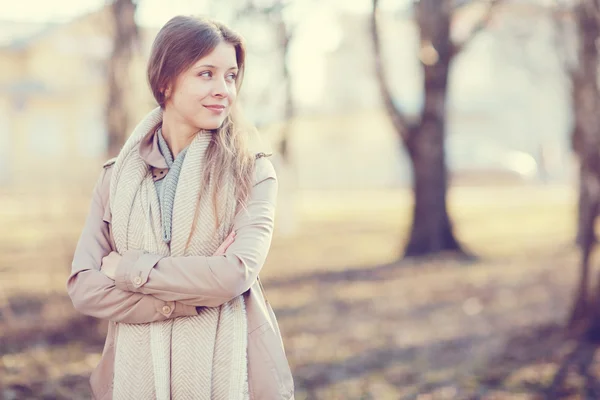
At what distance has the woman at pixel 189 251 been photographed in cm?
245

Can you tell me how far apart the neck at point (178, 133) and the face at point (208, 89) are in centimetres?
6

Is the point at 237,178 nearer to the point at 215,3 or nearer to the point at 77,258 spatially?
the point at 77,258

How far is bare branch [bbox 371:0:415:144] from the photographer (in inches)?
457

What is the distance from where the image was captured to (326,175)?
126 feet

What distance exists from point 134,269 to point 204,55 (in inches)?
29.6

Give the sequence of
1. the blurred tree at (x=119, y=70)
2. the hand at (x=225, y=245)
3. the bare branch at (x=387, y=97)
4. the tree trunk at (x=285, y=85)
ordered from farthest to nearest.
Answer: the bare branch at (x=387, y=97)
the tree trunk at (x=285, y=85)
the blurred tree at (x=119, y=70)
the hand at (x=225, y=245)

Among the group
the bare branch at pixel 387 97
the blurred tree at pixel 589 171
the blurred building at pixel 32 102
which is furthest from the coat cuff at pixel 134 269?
the blurred building at pixel 32 102

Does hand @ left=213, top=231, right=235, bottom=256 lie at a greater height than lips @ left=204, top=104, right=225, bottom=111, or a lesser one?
lesser

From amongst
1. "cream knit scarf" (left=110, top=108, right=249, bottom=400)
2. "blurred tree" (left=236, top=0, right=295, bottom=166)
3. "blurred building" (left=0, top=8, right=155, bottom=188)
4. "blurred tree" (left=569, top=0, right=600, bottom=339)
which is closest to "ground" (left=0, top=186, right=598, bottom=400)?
"blurred tree" (left=569, top=0, right=600, bottom=339)

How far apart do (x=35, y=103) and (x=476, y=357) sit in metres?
32.4

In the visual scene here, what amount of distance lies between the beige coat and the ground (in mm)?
2881

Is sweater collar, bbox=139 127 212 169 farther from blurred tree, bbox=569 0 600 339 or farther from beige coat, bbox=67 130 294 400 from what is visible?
blurred tree, bbox=569 0 600 339

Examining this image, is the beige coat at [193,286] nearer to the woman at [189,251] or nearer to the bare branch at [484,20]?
the woman at [189,251]

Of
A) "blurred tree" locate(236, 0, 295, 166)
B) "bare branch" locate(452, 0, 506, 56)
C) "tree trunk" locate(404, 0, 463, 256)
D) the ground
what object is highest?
"bare branch" locate(452, 0, 506, 56)
